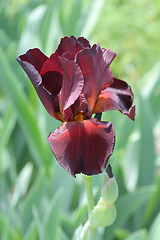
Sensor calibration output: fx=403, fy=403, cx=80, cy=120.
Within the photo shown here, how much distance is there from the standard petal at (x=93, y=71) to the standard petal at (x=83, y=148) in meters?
0.05

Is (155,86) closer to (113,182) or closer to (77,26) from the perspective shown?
(77,26)

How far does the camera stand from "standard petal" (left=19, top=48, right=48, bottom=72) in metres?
0.50

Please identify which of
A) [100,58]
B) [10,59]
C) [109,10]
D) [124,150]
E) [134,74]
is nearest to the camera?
[100,58]

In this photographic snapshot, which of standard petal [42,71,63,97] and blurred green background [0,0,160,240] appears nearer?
standard petal [42,71,63,97]

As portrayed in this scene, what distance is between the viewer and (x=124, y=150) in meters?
1.34

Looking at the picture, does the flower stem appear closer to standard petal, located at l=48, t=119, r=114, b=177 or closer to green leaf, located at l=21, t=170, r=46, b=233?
standard petal, located at l=48, t=119, r=114, b=177

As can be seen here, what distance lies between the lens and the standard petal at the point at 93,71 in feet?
1.57

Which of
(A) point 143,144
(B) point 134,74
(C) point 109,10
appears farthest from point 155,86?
(C) point 109,10

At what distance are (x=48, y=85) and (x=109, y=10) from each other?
2835mm

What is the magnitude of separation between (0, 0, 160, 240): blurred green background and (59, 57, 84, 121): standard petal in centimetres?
21

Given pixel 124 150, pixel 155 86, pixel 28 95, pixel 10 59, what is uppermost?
pixel 10 59

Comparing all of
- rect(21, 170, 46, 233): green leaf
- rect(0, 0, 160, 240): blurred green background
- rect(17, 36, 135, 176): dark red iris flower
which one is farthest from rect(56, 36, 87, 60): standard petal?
rect(21, 170, 46, 233): green leaf

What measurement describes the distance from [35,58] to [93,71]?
0.26 ft

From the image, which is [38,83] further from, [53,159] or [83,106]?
[53,159]
